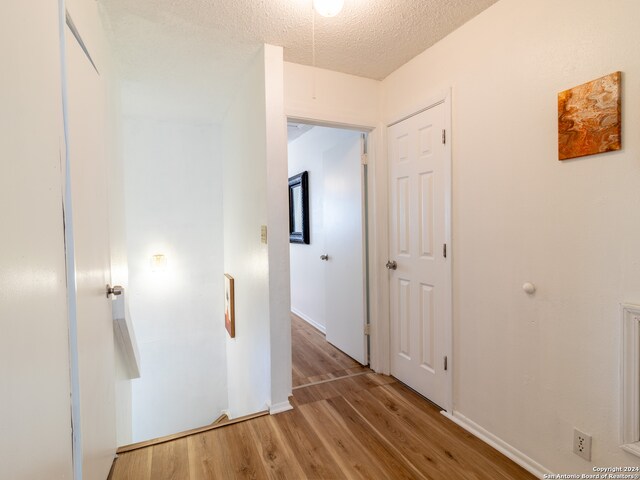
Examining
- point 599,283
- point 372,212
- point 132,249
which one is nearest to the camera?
point 599,283

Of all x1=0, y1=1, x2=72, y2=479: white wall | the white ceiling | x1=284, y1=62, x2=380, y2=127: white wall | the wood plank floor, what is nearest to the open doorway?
the wood plank floor

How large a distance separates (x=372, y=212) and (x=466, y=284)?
101cm

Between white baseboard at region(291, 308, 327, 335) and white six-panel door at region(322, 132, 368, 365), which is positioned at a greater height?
white six-panel door at region(322, 132, 368, 365)

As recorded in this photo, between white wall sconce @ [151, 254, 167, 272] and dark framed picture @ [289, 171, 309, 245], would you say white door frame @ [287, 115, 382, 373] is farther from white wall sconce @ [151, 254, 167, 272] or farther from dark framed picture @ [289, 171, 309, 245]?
white wall sconce @ [151, 254, 167, 272]

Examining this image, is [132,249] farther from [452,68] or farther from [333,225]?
[452,68]

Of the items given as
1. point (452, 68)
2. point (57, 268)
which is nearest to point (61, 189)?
point (57, 268)

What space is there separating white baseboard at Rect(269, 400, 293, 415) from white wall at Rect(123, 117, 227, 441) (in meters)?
2.13

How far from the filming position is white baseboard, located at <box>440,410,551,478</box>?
1.58 m

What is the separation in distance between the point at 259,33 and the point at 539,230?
2038mm

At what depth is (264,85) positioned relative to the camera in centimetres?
219

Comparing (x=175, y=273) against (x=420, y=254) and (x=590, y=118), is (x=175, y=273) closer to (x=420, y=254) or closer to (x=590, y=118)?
(x=420, y=254)

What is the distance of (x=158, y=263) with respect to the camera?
147 inches

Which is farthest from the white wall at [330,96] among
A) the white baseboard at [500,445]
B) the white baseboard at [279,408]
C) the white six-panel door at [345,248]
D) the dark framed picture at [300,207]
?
the white baseboard at [500,445]

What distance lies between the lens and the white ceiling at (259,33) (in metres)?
1.81
